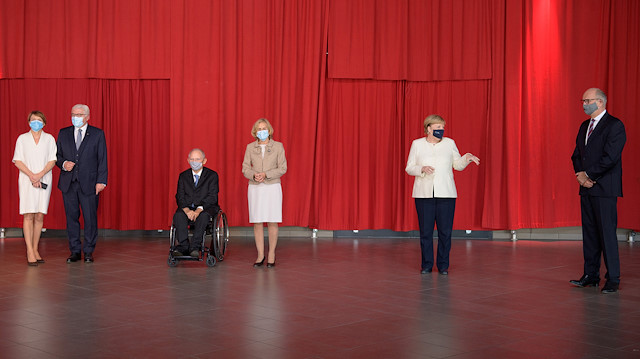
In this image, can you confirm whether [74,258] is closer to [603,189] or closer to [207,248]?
[207,248]

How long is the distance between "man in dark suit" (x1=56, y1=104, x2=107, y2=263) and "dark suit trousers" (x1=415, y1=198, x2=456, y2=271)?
3104 millimetres

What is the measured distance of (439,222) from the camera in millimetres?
6617

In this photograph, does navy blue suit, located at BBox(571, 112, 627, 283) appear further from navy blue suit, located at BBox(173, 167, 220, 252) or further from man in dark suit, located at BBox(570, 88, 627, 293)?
navy blue suit, located at BBox(173, 167, 220, 252)

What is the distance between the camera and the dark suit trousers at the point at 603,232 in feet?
18.9

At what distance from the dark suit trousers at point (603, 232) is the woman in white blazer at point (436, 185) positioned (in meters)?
1.12

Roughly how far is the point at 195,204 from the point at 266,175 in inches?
31.7

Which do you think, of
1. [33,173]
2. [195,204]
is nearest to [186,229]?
[195,204]

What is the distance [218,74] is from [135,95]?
3.52ft

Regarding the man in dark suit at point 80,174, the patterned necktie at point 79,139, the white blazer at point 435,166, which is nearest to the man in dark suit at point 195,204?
the man in dark suit at point 80,174

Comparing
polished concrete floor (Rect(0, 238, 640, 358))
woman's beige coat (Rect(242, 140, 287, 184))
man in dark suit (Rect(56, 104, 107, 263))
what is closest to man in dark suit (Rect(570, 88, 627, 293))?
polished concrete floor (Rect(0, 238, 640, 358))

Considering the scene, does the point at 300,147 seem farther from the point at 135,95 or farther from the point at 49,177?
the point at 49,177

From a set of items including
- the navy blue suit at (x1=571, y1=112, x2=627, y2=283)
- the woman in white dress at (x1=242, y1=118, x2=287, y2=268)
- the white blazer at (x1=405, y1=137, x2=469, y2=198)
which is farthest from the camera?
the woman in white dress at (x1=242, y1=118, x2=287, y2=268)

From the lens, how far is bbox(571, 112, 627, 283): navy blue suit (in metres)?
5.62

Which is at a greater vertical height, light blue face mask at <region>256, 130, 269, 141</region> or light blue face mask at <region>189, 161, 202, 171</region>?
light blue face mask at <region>256, 130, 269, 141</region>
